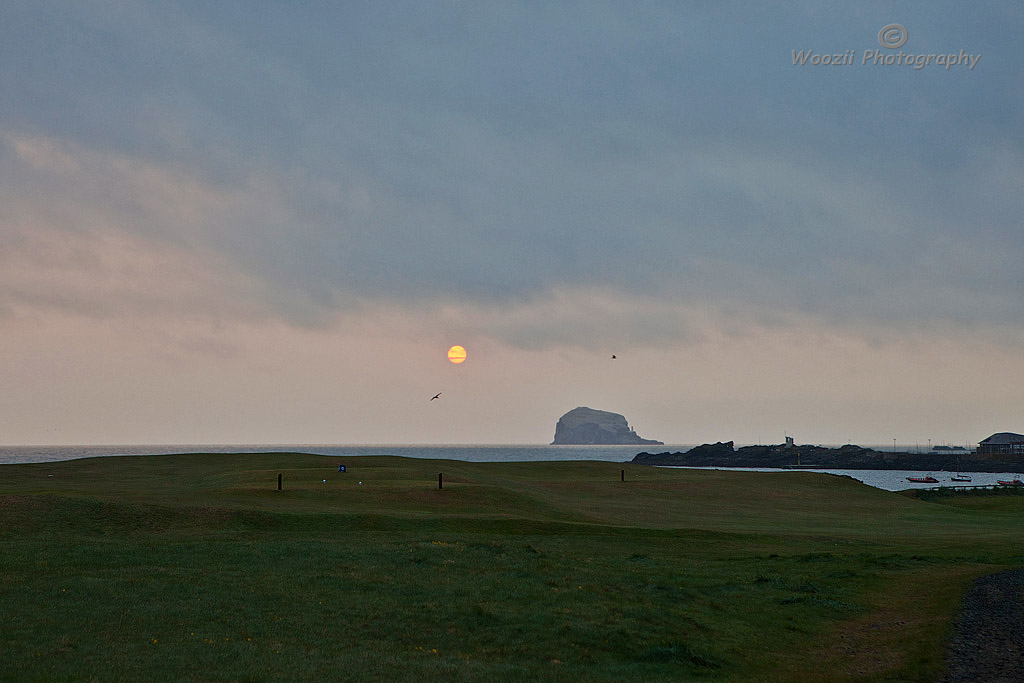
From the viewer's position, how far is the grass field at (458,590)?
15.8 m

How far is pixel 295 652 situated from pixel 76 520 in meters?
21.1

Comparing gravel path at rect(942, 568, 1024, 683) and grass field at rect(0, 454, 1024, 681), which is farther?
grass field at rect(0, 454, 1024, 681)

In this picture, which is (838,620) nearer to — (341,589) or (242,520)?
(341,589)

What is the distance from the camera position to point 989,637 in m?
18.2

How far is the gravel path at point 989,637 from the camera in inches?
609

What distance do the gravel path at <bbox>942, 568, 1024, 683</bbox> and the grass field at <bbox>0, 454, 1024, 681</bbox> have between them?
52cm

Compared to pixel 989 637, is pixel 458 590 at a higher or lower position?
higher

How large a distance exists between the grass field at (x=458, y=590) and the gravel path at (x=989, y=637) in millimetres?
524

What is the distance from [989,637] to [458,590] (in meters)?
13.8

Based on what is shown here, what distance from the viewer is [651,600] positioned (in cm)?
2208

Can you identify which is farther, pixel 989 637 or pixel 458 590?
pixel 458 590

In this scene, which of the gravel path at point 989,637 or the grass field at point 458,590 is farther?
the grass field at point 458,590

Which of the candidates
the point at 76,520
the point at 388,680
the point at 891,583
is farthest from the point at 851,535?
the point at 76,520

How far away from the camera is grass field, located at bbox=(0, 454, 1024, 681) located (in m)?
15.8
